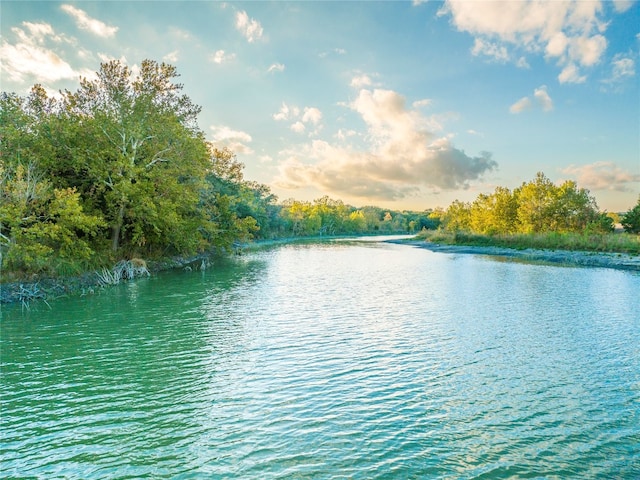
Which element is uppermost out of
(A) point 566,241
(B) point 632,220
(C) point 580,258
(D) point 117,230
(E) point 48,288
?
(B) point 632,220

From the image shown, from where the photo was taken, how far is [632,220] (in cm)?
6334

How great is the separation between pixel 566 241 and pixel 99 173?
6098cm

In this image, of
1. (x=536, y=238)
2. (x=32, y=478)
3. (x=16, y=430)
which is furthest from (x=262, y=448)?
(x=536, y=238)

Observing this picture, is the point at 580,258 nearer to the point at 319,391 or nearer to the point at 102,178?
the point at 319,391

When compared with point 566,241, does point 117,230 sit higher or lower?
higher

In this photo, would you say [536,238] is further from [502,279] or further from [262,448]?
[262,448]

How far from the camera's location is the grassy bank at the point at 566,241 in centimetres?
5141

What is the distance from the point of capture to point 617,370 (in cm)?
1187

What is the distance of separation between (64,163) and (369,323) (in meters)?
26.2

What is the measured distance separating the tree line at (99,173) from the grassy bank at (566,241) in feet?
168

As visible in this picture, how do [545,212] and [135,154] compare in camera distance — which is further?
[545,212]

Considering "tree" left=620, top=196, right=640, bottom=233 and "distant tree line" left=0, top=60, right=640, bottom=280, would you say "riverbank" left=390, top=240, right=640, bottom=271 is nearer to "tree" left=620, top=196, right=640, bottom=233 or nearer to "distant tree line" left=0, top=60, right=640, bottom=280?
"tree" left=620, top=196, right=640, bottom=233

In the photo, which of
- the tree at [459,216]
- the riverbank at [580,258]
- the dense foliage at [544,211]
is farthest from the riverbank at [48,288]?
the tree at [459,216]

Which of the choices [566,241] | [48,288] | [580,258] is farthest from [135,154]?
[566,241]
